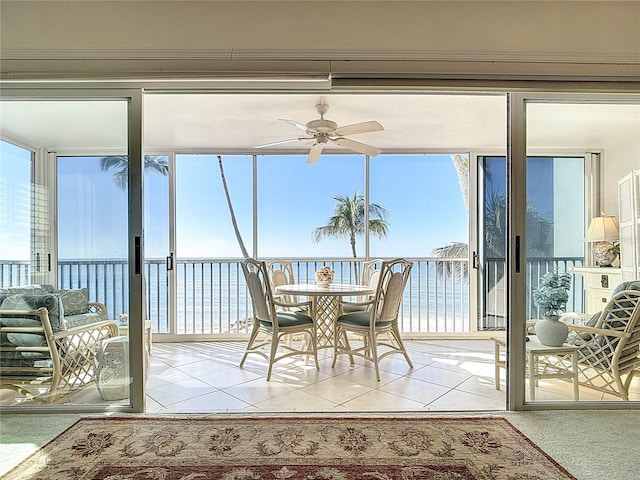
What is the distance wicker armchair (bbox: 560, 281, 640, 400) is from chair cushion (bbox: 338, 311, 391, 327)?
1.50 meters

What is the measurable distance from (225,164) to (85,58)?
267cm

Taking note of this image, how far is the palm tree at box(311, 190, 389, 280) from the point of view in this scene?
5.13m

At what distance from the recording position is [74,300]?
2.69 m

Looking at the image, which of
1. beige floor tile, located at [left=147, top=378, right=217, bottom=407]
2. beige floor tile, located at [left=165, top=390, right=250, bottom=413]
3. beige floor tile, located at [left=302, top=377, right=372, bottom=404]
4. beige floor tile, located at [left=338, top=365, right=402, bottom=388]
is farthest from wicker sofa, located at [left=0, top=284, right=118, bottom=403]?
beige floor tile, located at [left=338, top=365, right=402, bottom=388]

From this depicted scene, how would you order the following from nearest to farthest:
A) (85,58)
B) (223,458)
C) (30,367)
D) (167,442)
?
(223,458), (167,442), (85,58), (30,367)

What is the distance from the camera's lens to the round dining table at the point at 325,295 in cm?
357

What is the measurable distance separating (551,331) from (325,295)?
173cm

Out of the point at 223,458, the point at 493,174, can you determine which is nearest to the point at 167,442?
the point at 223,458

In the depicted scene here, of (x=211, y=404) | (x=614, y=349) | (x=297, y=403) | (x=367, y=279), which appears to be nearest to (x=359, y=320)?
(x=297, y=403)

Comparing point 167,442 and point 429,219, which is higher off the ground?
point 429,219

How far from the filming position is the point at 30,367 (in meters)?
2.60

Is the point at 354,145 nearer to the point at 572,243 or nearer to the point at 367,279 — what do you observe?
the point at 367,279

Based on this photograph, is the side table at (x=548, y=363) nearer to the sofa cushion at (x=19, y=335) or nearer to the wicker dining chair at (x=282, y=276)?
the wicker dining chair at (x=282, y=276)

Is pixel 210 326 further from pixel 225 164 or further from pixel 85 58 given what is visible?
pixel 85 58
